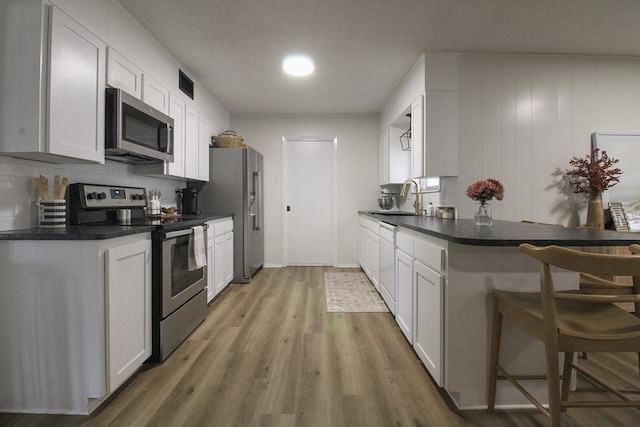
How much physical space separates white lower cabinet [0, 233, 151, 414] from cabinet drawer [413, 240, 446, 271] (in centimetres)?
167

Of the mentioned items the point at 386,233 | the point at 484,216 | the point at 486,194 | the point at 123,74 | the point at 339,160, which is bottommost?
the point at 386,233

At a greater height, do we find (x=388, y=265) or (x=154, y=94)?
(x=154, y=94)

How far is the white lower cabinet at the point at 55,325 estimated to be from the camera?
1.44 meters

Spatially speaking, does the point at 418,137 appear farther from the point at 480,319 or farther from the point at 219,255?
the point at 219,255

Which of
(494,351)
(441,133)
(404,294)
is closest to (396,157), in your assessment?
(441,133)

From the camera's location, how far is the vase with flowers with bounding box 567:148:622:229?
274 centimetres

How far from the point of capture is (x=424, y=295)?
181 cm

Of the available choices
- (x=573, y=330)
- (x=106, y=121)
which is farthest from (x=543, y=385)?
(x=106, y=121)

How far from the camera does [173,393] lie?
164cm

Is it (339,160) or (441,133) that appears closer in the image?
(441,133)

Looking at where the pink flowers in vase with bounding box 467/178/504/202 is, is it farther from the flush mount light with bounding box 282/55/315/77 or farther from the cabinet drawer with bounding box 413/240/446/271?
the flush mount light with bounding box 282/55/315/77

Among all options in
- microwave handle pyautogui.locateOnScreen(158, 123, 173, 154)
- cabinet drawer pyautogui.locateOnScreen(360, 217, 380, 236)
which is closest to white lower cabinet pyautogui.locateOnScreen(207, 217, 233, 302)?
microwave handle pyautogui.locateOnScreen(158, 123, 173, 154)

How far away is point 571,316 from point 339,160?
3.80 metres

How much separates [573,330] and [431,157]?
1.92m
